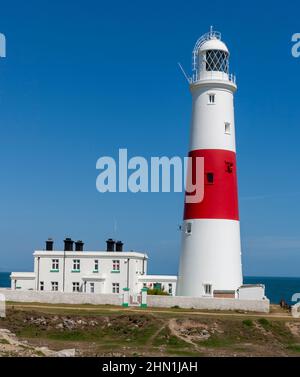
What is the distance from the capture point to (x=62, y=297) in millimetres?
42969

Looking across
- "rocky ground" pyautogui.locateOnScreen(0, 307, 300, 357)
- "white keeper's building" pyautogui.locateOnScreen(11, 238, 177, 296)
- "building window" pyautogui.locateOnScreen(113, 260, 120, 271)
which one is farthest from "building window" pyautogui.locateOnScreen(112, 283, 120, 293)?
"rocky ground" pyautogui.locateOnScreen(0, 307, 300, 357)

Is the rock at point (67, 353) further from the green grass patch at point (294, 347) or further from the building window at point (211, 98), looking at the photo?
the building window at point (211, 98)

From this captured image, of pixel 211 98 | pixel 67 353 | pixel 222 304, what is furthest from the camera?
pixel 211 98

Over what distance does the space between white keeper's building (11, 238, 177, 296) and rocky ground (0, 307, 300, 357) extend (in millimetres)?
12982

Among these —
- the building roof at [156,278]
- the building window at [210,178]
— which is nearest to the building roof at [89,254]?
the building roof at [156,278]

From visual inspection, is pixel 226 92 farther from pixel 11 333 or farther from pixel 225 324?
pixel 11 333

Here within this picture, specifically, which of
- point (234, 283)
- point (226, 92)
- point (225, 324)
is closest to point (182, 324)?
point (225, 324)

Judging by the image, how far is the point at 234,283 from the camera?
135ft

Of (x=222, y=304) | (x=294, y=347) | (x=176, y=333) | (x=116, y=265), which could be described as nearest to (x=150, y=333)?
(x=176, y=333)

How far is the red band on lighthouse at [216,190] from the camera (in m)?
40.3

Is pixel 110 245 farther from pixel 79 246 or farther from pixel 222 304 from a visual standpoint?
pixel 222 304

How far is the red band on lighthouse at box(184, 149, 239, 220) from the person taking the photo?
40.3 metres

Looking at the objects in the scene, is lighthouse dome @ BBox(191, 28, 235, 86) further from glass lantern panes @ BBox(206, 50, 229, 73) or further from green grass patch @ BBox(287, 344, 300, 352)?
green grass patch @ BBox(287, 344, 300, 352)

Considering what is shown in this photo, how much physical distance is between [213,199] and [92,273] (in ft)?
47.1
